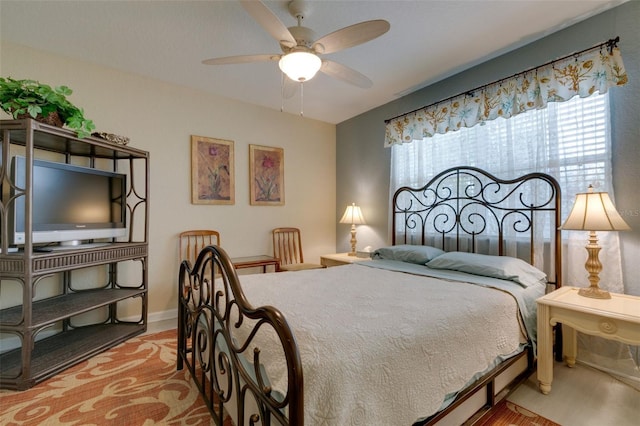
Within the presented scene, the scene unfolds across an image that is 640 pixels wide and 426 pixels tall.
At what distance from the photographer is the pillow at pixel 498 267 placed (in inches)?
81.6

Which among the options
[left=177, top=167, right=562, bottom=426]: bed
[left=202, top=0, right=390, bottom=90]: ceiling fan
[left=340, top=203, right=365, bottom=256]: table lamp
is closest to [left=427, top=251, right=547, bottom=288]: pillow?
[left=177, top=167, right=562, bottom=426]: bed

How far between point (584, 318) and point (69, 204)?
3.75 meters

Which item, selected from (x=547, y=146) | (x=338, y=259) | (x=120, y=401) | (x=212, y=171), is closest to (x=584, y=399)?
(x=547, y=146)

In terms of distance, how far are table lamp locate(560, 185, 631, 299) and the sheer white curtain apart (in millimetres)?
247

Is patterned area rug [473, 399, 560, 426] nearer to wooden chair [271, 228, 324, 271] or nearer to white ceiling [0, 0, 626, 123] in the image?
wooden chair [271, 228, 324, 271]

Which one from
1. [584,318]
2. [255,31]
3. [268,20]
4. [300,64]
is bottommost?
[584,318]

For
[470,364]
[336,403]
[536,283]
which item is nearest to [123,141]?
[336,403]

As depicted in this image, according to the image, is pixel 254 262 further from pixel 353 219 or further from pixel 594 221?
pixel 594 221

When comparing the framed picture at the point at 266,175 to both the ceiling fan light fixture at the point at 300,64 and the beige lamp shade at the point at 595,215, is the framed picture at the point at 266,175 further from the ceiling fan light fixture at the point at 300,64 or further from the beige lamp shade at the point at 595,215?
the beige lamp shade at the point at 595,215

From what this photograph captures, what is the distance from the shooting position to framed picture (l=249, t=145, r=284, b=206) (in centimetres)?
380

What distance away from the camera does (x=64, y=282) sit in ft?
8.63

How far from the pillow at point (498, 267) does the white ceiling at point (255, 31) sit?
180 centimetres

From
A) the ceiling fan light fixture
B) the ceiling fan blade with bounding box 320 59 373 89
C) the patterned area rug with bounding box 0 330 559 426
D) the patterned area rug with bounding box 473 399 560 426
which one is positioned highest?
the ceiling fan blade with bounding box 320 59 373 89

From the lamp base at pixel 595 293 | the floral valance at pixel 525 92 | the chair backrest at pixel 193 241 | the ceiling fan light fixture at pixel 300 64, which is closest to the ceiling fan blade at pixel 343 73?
the ceiling fan light fixture at pixel 300 64
